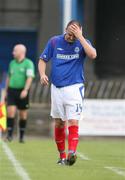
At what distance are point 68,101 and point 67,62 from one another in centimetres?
51

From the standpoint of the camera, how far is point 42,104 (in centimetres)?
2009

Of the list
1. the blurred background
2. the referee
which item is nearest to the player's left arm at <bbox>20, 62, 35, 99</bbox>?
the referee

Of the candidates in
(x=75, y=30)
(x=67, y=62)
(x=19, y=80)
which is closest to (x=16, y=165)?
(x=67, y=62)

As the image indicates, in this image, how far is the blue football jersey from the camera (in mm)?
10562

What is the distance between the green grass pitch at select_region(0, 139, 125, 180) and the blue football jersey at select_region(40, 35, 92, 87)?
112 cm

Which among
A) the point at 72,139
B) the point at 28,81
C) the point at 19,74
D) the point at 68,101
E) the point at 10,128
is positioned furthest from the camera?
the point at 10,128

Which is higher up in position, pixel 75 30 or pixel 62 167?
pixel 75 30

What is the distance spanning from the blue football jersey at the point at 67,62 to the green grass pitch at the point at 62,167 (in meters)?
1.12

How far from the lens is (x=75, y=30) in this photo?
33.9ft

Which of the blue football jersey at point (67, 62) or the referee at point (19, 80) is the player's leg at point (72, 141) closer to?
the blue football jersey at point (67, 62)

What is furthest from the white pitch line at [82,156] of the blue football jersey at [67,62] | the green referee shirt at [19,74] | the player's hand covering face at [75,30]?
the green referee shirt at [19,74]

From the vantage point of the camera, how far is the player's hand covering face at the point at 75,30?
33.8ft

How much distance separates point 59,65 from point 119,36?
17.2m

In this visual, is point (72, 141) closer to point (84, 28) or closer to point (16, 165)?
point (16, 165)
